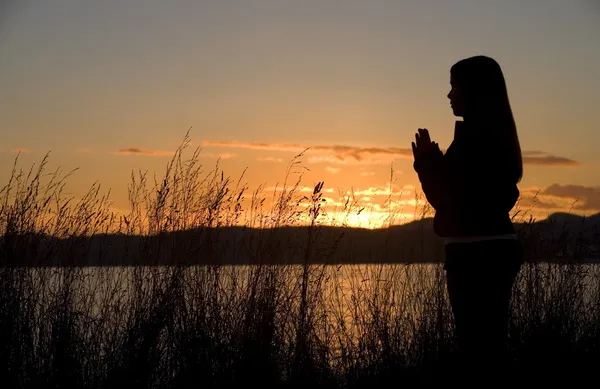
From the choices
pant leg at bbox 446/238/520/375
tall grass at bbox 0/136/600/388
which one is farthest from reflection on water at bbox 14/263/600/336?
pant leg at bbox 446/238/520/375

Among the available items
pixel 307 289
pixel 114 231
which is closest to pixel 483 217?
pixel 307 289

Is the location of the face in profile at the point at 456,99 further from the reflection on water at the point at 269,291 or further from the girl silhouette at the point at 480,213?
the reflection on water at the point at 269,291

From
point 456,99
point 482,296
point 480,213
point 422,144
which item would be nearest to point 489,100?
point 456,99

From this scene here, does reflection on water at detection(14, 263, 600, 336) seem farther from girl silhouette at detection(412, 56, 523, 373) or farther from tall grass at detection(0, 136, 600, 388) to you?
girl silhouette at detection(412, 56, 523, 373)

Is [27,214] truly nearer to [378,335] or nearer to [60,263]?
[60,263]

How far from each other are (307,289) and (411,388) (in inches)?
43.7

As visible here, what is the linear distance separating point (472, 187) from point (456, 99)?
47 cm

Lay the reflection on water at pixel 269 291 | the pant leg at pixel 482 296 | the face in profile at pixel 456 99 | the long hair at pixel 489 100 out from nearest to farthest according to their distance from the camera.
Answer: the pant leg at pixel 482 296
the long hair at pixel 489 100
the face in profile at pixel 456 99
the reflection on water at pixel 269 291

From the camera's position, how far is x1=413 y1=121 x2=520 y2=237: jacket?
9.23 feet

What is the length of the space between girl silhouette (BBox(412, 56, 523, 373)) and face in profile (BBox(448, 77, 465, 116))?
8 cm

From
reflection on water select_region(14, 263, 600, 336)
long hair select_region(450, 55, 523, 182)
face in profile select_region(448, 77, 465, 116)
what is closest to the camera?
long hair select_region(450, 55, 523, 182)

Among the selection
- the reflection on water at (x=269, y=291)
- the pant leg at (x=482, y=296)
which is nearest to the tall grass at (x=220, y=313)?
the reflection on water at (x=269, y=291)

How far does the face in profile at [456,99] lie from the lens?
3.03 metres

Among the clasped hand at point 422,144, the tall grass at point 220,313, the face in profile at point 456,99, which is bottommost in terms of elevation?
the tall grass at point 220,313
